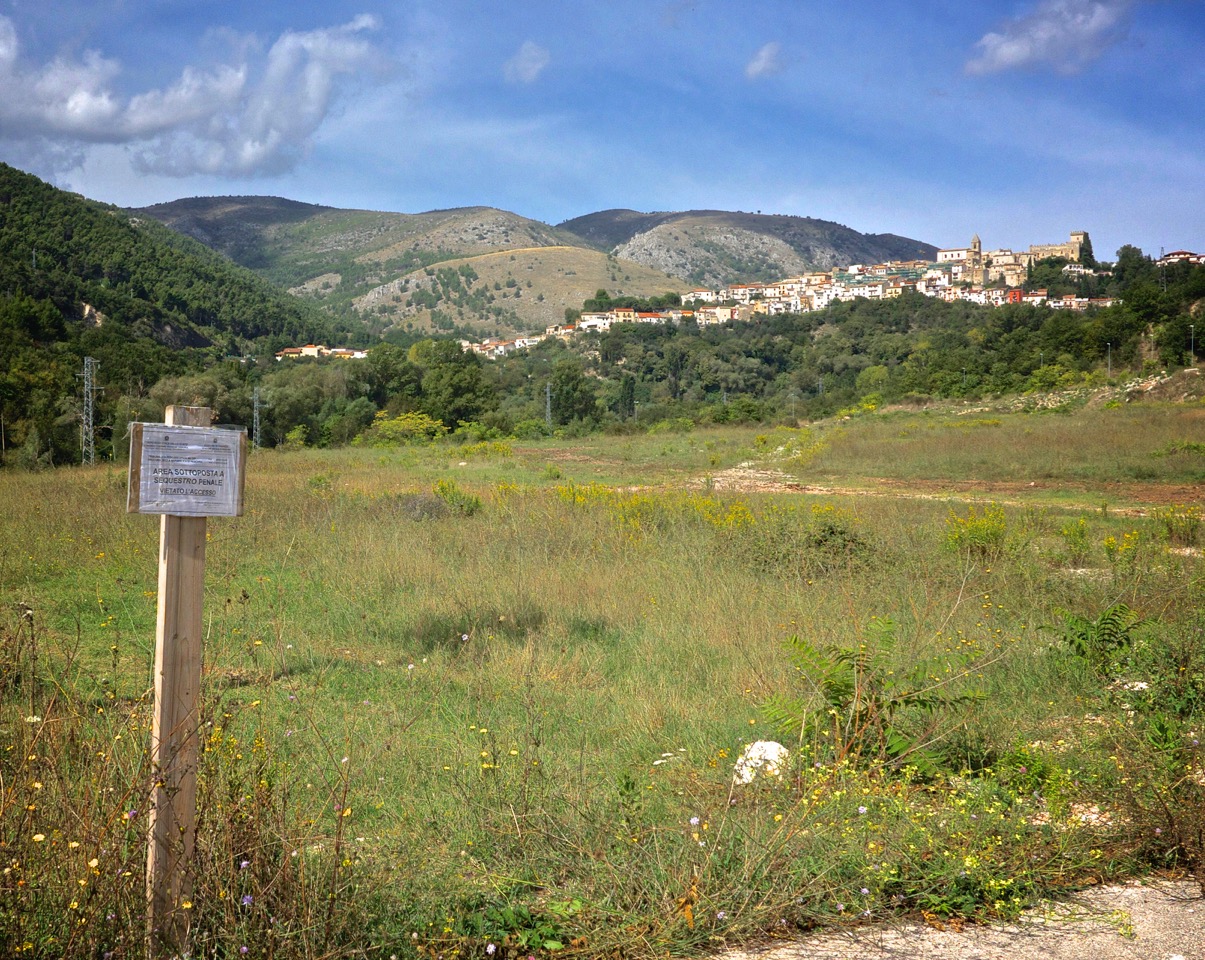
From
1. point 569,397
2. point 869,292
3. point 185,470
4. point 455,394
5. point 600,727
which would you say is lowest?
point 600,727

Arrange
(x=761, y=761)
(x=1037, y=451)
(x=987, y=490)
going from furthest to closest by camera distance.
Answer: (x=1037, y=451) → (x=987, y=490) → (x=761, y=761)

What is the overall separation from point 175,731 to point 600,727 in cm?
260

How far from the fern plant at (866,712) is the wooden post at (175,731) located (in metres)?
2.47

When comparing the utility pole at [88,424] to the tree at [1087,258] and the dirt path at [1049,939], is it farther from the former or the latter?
the tree at [1087,258]

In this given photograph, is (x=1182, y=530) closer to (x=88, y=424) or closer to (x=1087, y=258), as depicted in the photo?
(x=88, y=424)

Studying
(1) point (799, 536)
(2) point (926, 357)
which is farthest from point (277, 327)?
(1) point (799, 536)

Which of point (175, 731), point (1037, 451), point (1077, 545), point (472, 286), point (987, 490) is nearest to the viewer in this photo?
point (175, 731)

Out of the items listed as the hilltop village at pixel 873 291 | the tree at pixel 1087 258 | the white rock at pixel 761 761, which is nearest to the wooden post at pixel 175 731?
the white rock at pixel 761 761

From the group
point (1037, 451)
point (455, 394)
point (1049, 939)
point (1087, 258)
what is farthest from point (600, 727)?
point (1087, 258)

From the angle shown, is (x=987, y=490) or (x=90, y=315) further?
(x=90, y=315)

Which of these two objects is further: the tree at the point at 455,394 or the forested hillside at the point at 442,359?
the tree at the point at 455,394

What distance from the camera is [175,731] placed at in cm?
257

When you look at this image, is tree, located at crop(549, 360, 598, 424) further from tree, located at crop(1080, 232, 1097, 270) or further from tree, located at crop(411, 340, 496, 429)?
tree, located at crop(1080, 232, 1097, 270)

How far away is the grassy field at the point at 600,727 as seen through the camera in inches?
108
